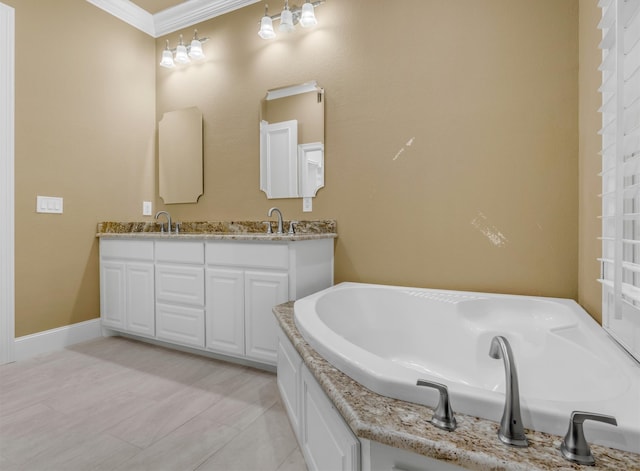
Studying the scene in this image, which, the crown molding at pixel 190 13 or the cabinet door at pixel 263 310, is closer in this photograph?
the cabinet door at pixel 263 310

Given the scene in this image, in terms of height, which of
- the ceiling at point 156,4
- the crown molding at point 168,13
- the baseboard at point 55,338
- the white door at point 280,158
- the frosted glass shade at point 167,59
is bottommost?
the baseboard at point 55,338

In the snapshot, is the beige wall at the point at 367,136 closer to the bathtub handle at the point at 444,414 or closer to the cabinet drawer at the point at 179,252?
the cabinet drawer at the point at 179,252

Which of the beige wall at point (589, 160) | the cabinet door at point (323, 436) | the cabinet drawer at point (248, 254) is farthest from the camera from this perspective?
the cabinet drawer at point (248, 254)

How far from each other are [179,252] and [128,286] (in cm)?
61

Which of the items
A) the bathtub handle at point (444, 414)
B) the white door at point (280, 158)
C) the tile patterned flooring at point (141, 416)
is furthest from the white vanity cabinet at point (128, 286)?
the bathtub handle at point (444, 414)

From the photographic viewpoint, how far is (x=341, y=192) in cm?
246

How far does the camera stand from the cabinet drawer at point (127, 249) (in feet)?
8.32

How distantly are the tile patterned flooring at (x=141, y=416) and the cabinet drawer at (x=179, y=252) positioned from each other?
67cm

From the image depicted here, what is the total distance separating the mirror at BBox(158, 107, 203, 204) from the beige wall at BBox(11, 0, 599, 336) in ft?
0.33

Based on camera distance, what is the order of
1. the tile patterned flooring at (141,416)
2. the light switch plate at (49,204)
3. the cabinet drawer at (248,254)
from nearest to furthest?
the tile patterned flooring at (141,416), the cabinet drawer at (248,254), the light switch plate at (49,204)

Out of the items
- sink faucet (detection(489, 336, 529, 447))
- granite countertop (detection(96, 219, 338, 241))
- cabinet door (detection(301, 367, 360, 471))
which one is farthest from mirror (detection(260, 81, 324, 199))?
sink faucet (detection(489, 336, 529, 447))

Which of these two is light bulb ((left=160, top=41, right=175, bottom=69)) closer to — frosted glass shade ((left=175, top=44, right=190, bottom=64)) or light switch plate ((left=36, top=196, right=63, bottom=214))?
frosted glass shade ((left=175, top=44, right=190, bottom=64))

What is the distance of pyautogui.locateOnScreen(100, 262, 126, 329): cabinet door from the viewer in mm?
2678

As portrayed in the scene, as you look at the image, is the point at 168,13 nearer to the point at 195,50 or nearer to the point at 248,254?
the point at 195,50
